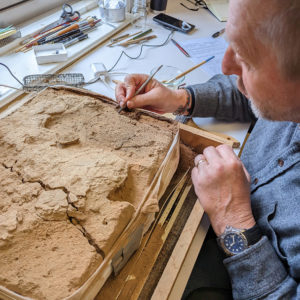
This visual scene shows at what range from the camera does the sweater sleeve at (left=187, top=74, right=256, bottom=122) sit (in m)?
1.09

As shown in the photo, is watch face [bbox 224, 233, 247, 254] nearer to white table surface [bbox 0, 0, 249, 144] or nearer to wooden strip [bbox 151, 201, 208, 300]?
wooden strip [bbox 151, 201, 208, 300]

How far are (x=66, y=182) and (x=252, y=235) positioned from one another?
540mm

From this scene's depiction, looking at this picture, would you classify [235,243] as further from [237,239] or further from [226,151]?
[226,151]

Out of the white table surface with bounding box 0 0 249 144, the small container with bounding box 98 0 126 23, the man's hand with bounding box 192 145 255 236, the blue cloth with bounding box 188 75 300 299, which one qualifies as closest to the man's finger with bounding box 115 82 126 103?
the white table surface with bounding box 0 0 249 144

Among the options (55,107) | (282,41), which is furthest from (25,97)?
(282,41)

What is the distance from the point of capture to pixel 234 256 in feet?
2.40

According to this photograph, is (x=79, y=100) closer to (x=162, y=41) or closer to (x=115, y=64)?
(x=115, y=64)

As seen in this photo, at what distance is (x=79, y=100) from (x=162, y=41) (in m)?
0.94

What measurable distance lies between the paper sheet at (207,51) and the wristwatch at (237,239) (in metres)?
0.90

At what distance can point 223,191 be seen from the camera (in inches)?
32.9

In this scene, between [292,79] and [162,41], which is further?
[162,41]

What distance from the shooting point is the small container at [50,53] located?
1.25m

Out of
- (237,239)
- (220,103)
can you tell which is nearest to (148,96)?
(220,103)

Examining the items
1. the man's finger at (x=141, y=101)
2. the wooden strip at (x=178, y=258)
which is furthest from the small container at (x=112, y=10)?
the wooden strip at (x=178, y=258)
